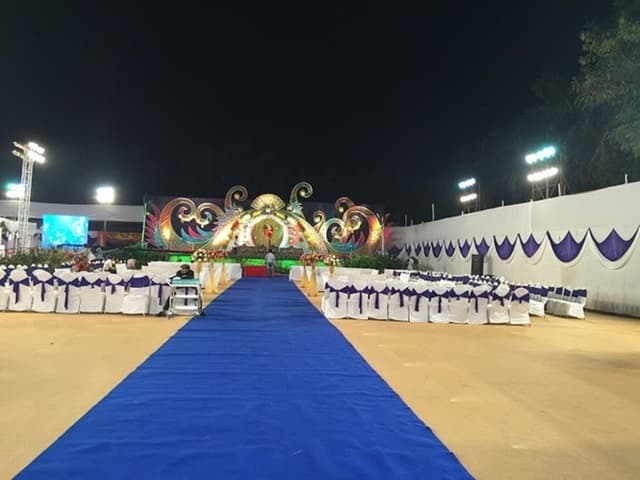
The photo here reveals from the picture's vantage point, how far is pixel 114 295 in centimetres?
1016

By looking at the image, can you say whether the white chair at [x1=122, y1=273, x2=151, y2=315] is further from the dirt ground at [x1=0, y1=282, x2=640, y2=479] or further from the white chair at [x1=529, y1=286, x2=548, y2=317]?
the white chair at [x1=529, y1=286, x2=548, y2=317]

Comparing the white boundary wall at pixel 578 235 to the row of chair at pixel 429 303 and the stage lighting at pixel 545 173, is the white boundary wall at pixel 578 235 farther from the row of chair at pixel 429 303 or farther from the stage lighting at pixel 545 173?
the row of chair at pixel 429 303

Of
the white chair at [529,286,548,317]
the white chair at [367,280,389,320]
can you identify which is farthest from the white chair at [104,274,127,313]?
the white chair at [529,286,548,317]

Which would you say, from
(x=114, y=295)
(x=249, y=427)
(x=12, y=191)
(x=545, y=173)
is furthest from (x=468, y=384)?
(x=12, y=191)

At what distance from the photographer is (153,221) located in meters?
25.2

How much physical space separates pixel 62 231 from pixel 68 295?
16756mm

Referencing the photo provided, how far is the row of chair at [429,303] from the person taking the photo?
1011 cm

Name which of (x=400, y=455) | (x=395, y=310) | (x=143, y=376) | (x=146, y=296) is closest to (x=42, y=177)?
(x=146, y=296)

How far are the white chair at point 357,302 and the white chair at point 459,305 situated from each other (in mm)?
1796

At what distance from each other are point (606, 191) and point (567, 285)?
2909 mm

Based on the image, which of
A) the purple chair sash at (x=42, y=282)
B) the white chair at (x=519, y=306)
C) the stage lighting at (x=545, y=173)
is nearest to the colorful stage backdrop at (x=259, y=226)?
the stage lighting at (x=545, y=173)

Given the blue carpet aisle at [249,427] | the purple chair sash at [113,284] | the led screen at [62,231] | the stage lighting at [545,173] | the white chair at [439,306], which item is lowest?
the blue carpet aisle at [249,427]

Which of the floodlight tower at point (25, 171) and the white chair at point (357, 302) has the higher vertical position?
the floodlight tower at point (25, 171)

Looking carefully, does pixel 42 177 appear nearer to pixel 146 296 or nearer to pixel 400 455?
pixel 146 296
